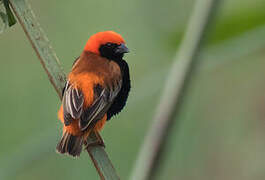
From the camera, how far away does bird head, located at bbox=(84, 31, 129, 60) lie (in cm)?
329

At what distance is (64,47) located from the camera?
529 cm

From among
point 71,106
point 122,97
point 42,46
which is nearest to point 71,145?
point 71,106

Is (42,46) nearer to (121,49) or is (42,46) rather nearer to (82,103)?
(82,103)

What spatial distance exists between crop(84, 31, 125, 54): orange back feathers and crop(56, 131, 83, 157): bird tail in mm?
755

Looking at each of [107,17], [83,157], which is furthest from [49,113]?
[107,17]

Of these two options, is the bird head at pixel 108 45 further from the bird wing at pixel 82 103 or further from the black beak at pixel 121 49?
the bird wing at pixel 82 103

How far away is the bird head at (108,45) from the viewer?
10.8 ft

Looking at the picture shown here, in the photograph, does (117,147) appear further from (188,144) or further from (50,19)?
(50,19)

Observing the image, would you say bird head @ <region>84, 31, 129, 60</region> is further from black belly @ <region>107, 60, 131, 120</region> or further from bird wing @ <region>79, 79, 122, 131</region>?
bird wing @ <region>79, 79, 122, 131</region>

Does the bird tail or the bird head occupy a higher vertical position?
the bird head

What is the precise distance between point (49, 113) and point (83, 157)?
508 mm

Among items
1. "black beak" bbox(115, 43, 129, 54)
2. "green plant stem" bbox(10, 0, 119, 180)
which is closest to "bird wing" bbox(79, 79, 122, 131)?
"black beak" bbox(115, 43, 129, 54)

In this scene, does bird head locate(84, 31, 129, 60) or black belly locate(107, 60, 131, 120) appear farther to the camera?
bird head locate(84, 31, 129, 60)

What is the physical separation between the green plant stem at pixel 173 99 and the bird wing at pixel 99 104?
56.0 inches
